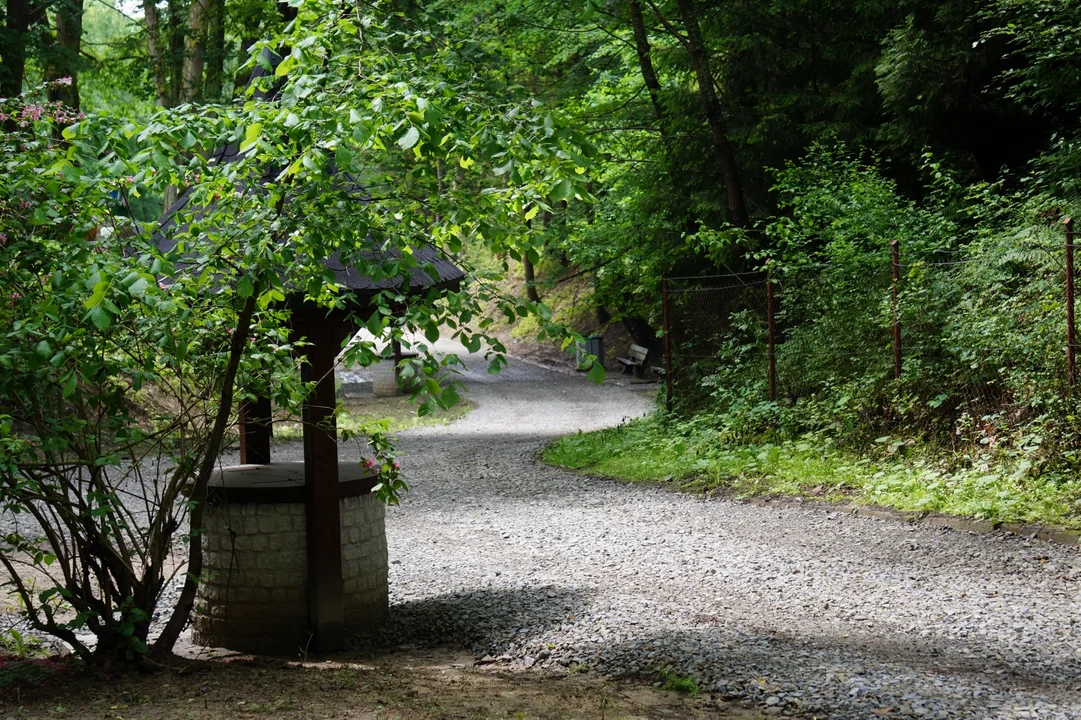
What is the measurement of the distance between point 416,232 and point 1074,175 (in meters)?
9.27

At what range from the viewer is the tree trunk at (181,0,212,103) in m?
16.9

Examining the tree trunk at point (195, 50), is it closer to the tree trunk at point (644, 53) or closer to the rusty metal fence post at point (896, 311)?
the tree trunk at point (644, 53)

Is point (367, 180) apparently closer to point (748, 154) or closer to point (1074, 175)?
point (1074, 175)

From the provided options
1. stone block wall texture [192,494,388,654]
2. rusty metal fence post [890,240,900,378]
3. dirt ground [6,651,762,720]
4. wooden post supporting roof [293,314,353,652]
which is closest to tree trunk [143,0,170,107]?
rusty metal fence post [890,240,900,378]

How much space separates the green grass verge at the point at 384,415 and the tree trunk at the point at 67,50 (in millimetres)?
5949

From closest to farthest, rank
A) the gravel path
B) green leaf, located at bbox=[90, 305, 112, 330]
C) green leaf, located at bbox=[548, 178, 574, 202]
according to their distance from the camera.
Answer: green leaf, located at bbox=[90, 305, 112, 330] < green leaf, located at bbox=[548, 178, 574, 202] < the gravel path

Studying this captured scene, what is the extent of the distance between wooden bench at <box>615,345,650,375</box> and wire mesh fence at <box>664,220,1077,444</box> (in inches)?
431

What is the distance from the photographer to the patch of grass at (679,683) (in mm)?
4738

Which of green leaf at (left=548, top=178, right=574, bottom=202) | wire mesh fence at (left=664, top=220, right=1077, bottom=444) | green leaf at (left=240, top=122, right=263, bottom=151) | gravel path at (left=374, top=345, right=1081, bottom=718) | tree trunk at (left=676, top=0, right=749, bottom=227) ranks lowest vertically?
gravel path at (left=374, top=345, right=1081, bottom=718)

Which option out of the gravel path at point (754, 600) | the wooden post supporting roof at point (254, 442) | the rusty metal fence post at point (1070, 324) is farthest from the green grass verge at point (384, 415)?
the rusty metal fence post at point (1070, 324)

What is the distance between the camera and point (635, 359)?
2494cm

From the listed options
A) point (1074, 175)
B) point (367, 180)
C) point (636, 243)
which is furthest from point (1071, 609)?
point (636, 243)

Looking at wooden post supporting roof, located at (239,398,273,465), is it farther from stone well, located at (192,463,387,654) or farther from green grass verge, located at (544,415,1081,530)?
green grass verge, located at (544,415,1081,530)

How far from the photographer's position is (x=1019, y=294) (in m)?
9.19
